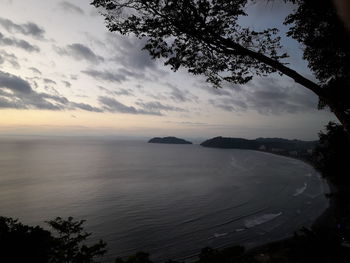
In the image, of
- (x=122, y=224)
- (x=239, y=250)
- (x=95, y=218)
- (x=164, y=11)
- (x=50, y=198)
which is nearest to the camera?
(x=164, y=11)

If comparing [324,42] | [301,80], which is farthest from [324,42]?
[301,80]

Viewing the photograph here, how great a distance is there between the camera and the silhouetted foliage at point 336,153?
1510 inches

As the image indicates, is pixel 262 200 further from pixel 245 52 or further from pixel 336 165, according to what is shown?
pixel 245 52

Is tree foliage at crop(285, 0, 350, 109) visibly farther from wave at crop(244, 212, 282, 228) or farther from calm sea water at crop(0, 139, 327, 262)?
wave at crop(244, 212, 282, 228)

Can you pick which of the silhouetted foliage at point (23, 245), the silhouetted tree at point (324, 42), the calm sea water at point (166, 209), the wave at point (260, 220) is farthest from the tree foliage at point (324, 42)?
the wave at point (260, 220)

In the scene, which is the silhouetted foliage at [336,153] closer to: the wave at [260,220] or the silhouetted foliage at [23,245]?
the wave at [260,220]

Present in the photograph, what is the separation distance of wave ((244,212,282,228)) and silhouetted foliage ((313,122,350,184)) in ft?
39.2

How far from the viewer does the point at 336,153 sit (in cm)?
3950

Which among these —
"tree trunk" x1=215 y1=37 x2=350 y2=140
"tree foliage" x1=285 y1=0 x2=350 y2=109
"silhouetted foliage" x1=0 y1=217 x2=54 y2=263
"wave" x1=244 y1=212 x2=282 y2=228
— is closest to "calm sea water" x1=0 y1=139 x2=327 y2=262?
"wave" x1=244 y1=212 x2=282 y2=228

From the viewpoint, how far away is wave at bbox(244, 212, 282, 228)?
37.8 meters

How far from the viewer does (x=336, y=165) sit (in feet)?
135

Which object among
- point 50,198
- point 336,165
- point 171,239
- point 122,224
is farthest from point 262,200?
point 50,198

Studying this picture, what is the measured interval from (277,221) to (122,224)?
2558cm

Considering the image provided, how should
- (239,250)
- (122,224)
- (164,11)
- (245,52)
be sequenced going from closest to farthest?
(245,52) → (164,11) → (239,250) → (122,224)
